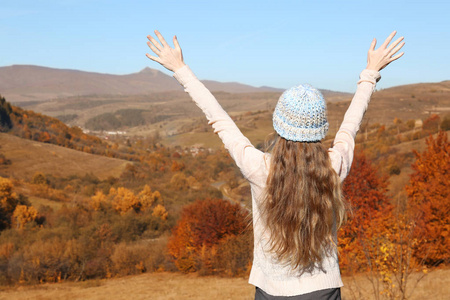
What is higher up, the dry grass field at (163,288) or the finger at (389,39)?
the finger at (389,39)

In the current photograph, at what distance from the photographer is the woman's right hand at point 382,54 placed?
9.05 ft

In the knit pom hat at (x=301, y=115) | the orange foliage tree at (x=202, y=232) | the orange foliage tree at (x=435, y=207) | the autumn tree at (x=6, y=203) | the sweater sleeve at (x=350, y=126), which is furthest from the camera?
the autumn tree at (x=6, y=203)

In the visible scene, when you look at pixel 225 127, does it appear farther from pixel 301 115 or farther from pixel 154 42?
pixel 154 42

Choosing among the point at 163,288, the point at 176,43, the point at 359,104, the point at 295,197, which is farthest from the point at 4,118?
the point at 295,197

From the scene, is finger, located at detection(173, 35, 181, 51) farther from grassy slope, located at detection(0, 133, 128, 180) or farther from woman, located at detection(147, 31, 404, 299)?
grassy slope, located at detection(0, 133, 128, 180)

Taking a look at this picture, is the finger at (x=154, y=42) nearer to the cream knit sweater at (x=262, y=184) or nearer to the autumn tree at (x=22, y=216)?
the cream knit sweater at (x=262, y=184)

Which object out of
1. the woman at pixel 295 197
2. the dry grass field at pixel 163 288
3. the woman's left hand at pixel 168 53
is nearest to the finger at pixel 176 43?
the woman's left hand at pixel 168 53

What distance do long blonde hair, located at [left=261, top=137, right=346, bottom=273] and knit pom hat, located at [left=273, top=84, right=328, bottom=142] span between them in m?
0.05

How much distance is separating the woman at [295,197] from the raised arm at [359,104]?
0.04ft

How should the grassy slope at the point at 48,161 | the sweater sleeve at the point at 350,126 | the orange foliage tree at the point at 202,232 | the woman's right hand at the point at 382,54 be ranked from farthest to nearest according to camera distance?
1. the grassy slope at the point at 48,161
2. the orange foliage tree at the point at 202,232
3. the woman's right hand at the point at 382,54
4. the sweater sleeve at the point at 350,126

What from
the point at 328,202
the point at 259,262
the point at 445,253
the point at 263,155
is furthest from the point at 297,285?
the point at 445,253

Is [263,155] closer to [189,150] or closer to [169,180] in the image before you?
[169,180]

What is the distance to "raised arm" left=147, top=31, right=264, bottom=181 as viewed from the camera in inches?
82.7

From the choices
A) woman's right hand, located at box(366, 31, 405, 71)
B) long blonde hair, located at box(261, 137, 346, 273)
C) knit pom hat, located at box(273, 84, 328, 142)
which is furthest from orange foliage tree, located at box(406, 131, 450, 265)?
knit pom hat, located at box(273, 84, 328, 142)
